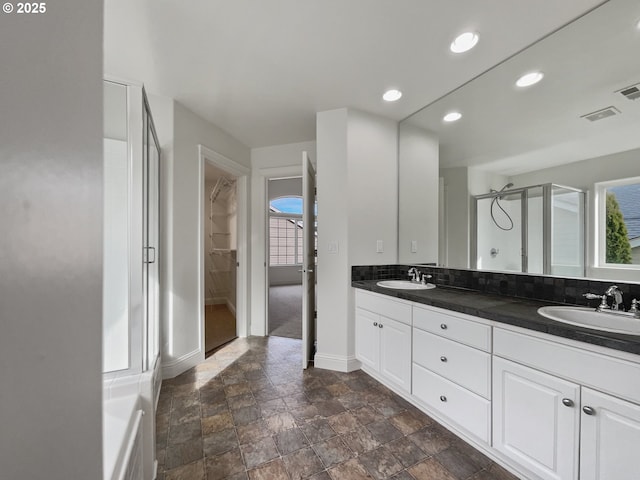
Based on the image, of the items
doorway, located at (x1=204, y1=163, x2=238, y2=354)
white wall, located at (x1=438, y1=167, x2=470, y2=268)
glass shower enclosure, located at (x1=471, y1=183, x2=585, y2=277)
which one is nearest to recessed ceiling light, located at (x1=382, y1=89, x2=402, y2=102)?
white wall, located at (x1=438, y1=167, x2=470, y2=268)

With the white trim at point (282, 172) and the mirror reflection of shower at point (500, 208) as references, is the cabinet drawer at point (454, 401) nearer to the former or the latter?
the mirror reflection of shower at point (500, 208)

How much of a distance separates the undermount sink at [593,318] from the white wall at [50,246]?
1.67m

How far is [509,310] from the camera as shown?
4.59 ft

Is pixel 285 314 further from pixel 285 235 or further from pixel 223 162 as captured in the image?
pixel 285 235

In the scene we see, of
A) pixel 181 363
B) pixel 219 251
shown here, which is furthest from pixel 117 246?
pixel 219 251

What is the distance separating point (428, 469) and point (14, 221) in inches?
73.7

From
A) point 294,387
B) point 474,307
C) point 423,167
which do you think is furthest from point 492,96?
point 294,387

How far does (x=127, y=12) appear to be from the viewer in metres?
Answer: 1.43

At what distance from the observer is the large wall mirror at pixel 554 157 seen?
1377 mm

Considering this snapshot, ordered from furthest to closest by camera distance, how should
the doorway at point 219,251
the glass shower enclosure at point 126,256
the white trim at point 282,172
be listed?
the doorway at point 219,251 → the white trim at point 282,172 → the glass shower enclosure at point 126,256

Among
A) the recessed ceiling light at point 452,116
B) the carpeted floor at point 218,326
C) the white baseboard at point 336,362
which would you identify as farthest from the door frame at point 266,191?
the recessed ceiling light at point 452,116

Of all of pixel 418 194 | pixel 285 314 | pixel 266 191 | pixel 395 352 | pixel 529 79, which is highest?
pixel 529 79

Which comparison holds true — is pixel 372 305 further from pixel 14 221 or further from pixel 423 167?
pixel 14 221

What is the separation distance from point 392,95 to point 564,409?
2.35 m
